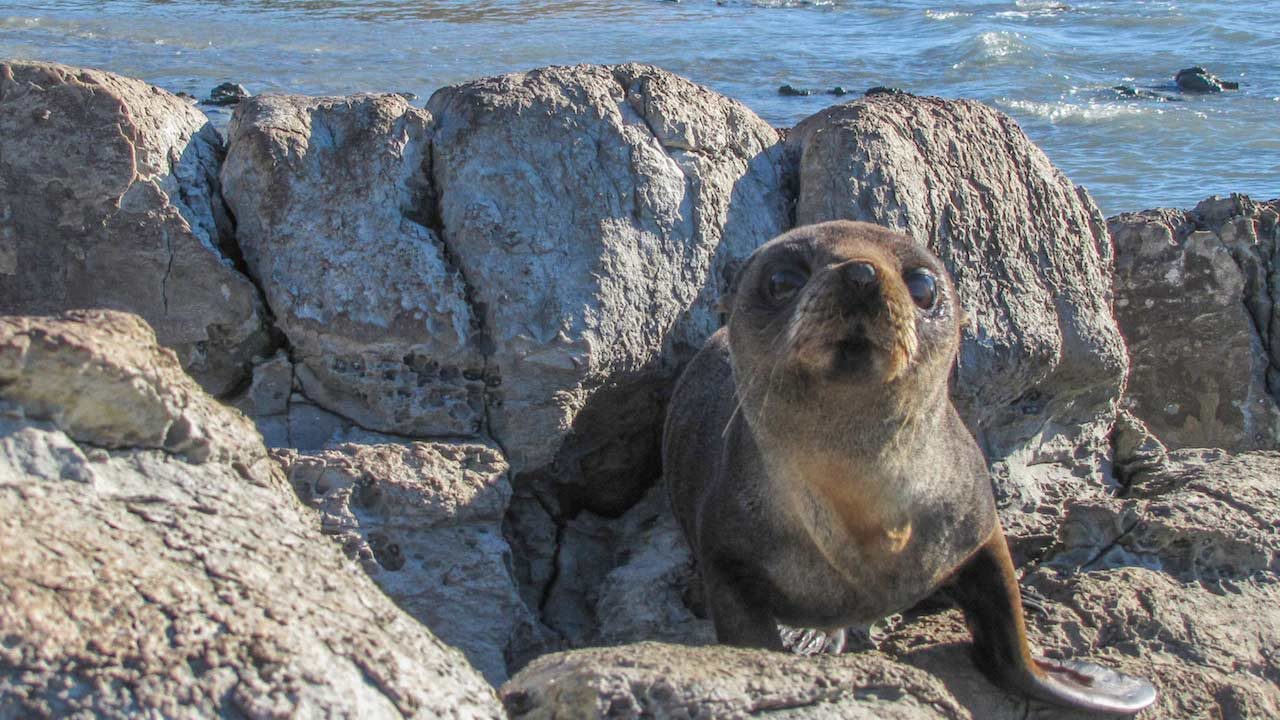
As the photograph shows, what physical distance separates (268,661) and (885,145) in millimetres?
3913

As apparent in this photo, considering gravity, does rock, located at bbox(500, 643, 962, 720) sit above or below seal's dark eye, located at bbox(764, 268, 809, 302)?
below

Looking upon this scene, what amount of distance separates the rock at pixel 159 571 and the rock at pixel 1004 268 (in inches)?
123

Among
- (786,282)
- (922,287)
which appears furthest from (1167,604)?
(786,282)

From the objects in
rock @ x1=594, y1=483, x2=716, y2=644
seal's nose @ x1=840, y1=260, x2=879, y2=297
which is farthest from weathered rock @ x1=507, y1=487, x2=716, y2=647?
seal's nose @ x1=840, y1=260, x2=879, y2=297

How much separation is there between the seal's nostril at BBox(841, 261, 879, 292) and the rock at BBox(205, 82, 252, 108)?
1097 cm

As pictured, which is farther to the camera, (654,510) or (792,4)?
(792,4)

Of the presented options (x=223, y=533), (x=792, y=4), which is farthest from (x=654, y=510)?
(x=792, y=4)

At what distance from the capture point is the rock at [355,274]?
16.4 ft

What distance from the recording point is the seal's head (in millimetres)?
3609

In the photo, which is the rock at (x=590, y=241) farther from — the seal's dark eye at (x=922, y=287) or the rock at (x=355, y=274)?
the seal's dark eye at (x=922, y=287)

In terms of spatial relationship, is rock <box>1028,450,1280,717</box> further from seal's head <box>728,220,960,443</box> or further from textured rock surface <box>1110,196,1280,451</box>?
textured rock surface <box>1110,196,1280,451</box>

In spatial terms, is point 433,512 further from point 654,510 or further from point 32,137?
point 32,137

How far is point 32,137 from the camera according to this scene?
4.89 meters

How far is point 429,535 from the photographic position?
14.9 ft
